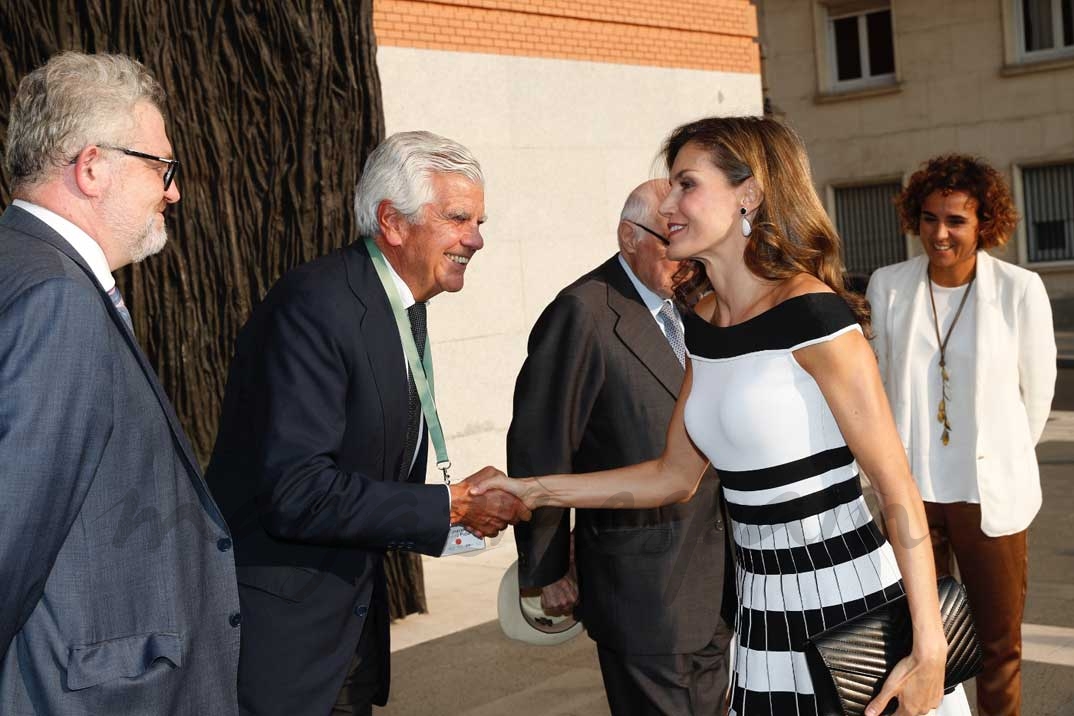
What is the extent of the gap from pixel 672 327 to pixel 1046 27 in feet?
84.9

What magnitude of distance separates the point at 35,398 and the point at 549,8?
27.9 feet

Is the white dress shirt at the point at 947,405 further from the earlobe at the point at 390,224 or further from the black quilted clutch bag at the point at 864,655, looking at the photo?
the earlobe at the point at 390,224

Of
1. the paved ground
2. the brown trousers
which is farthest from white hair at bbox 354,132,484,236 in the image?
the paved ground

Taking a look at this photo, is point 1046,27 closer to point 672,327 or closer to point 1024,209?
point 1024,209

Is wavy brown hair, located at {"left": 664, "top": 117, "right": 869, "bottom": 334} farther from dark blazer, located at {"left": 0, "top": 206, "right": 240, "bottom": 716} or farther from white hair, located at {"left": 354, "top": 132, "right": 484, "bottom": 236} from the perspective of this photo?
dark blazer, located at {"left": 0, "top": 206, "right": 240, "bottom": 716}

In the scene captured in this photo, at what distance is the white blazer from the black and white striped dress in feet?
6.68

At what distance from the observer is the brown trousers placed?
476 cm

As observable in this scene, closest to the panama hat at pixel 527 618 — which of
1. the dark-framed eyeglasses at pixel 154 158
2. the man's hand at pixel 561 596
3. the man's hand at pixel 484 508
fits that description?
Result: the man's hand at pixel 561 596

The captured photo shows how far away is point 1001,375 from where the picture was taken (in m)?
4.85

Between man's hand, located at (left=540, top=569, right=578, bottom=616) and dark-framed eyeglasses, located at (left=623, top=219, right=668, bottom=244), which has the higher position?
dark-framed eyeglasses, located at (left=623, top=219, right=668, bottom=244)

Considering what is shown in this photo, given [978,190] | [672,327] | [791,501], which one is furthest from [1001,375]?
[791,501]

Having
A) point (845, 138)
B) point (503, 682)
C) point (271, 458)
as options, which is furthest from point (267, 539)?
point (845, 138)

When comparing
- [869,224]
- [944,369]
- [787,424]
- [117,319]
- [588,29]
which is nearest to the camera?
[117,319]

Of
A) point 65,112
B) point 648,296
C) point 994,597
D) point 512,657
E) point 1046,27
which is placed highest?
point 1046,27
